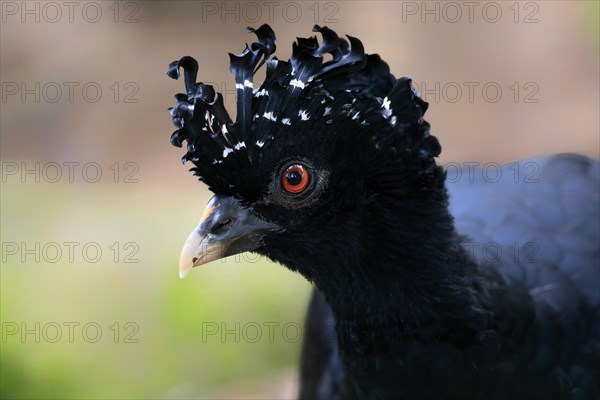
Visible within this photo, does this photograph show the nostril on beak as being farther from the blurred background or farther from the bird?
the blurred background

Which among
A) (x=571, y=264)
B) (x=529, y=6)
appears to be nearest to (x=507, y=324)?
(x=571, y=264)

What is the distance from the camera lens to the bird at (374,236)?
10.1ft

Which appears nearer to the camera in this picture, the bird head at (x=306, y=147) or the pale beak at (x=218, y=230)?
the bird head at (x=306, y=147)

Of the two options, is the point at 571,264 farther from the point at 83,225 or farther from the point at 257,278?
the point at 83,225

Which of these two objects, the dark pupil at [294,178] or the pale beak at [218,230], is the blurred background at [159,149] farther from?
the dark pupil at [294,178]

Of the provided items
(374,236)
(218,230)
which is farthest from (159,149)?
(374,236)

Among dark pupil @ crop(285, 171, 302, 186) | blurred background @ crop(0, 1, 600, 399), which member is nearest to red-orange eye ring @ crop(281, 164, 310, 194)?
Result: dark pupil @ crop(285, 171, 302, 186)

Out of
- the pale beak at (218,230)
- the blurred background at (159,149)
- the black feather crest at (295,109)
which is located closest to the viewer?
the black feather crest at (295,109)

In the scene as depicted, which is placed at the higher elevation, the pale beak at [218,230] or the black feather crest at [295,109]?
the black feather crest at [295,109]

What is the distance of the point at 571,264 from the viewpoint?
3.88 meters

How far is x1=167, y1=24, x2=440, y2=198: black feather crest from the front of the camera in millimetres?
3045

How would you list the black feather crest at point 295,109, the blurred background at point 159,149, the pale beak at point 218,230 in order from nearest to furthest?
the black feather crest at point 295,109
the pale beak at point 218,230
the blurred background at point 159,149

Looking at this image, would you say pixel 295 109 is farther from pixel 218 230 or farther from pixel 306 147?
pixel 218 230

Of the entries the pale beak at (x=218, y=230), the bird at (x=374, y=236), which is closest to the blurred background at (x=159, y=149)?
the bird at (x=374, y=236)
